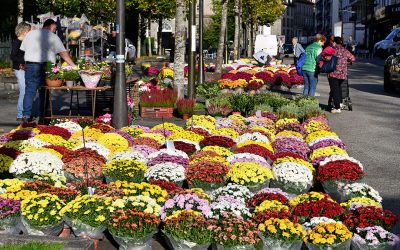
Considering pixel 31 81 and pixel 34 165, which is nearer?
pixel 34 165

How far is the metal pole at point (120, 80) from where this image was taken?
13.0 meters

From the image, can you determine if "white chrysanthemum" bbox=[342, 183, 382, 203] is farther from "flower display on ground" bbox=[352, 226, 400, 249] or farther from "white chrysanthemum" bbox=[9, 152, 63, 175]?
"white chrysanthemum" bbox=[9, 152, 63, 175]

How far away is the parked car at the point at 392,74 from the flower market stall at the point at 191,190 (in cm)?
1386

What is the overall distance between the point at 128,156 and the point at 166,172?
1.02 meters

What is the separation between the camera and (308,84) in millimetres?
20656

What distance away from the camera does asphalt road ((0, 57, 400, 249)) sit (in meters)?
10.2

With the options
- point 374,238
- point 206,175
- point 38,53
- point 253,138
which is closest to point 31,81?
point 38,53

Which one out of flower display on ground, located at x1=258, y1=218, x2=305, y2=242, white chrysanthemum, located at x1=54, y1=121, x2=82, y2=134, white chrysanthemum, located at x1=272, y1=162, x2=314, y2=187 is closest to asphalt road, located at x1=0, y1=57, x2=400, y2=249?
white chrysanthemum, located at x1=272, y1=162, x2=314, y2=187

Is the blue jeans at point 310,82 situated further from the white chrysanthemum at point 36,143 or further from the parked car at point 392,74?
the white chrysanthemum at point 36,143

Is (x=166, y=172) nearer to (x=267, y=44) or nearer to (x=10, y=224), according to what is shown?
(x=10, y=224)

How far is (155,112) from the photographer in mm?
17422

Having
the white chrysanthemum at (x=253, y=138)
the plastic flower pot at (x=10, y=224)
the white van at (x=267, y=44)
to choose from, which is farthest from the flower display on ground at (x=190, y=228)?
the white van at (x=267, y=44)

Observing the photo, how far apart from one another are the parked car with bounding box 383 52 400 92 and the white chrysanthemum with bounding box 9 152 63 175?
717 inches

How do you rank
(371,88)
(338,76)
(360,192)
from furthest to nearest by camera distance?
1. (371,88)
2. (338,76)
3. (360,192)
